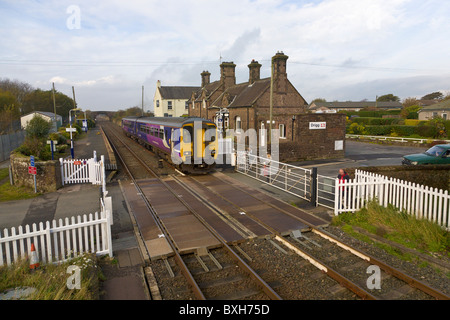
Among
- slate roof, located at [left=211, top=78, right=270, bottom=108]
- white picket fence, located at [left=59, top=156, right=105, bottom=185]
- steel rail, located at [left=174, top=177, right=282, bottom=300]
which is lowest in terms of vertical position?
steel rail, located at [left=174, top=177, right=282, bottom=300]

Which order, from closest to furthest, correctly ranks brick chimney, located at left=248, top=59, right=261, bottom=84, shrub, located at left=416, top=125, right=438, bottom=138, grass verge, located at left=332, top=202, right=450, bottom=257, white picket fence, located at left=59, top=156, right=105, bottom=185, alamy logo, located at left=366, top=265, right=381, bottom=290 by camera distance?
alamy logo, located at left=366, top=265, right=381, bottom=290 → grass verge, located at left=332, top=202, right=450, bottom=257 → white picket fence, located at left=59, top=156, right=105, bottom=185 → brick chimney, located at left=248, top=59, right=261, bottom=84 → shrub, located at left=416, top=125, right=438, bottom=138

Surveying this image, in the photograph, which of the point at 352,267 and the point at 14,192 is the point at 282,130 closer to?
the point at 14,192

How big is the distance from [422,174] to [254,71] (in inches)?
914

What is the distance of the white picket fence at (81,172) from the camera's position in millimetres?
14344

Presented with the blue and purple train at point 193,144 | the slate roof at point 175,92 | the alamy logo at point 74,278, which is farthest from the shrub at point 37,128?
the slate roof at point 175,92

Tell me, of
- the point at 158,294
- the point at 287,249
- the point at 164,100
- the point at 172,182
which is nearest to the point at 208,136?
the point at 172,182

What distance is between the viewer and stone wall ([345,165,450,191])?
13.2m

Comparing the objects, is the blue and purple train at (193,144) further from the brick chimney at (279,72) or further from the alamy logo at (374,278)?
the brick chimney at (279,72)

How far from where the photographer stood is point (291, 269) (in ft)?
20.9

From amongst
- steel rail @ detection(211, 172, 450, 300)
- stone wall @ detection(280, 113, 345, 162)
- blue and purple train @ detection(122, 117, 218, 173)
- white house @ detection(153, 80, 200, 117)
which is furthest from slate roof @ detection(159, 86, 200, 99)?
steel rail @ detection(211, 172, 450, 300)

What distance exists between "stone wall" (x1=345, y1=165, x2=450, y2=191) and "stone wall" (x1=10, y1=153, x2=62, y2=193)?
13257 millimetres

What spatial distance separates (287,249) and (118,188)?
9.08 meters

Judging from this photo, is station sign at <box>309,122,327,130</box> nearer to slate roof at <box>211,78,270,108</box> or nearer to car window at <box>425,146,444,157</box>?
car window at <box>425,146,444,157</box>

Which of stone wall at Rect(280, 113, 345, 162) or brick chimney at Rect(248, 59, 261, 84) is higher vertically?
brick chimney at Rect(248, 59, 261, 84)
